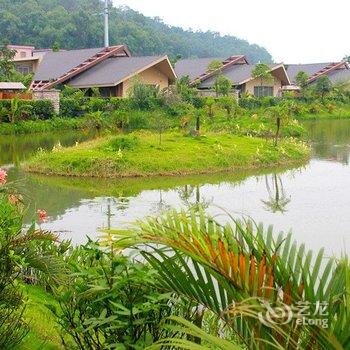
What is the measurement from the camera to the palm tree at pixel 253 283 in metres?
1.91

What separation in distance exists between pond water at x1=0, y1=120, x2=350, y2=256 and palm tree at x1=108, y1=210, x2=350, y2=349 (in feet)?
17.2

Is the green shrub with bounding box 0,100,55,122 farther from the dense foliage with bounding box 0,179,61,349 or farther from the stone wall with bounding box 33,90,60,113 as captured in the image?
the dense foliage with bounding box 0,179,61,349

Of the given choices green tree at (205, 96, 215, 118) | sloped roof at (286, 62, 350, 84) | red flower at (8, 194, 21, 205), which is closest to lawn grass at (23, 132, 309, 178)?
red flower at (8, 194, 21, 205)

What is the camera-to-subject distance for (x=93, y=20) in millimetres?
56375

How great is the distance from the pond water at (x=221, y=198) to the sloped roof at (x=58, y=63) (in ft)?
52.1

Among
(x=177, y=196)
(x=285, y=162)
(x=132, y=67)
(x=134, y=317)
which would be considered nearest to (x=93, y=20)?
(x=132, y=67)

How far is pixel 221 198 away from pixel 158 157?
374 cm

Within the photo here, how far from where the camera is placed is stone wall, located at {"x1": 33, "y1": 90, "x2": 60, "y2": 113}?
25562 mm

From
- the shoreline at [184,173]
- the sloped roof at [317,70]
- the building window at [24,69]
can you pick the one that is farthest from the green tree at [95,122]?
the sloped roof at [317,70]

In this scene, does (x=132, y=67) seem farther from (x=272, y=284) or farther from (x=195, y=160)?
(x=272, y=284)

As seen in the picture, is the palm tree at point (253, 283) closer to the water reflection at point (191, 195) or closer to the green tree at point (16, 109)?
the water reflection at point (191, 195)

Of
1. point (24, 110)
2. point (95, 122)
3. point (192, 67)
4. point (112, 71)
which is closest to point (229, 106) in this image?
point (95, 122)

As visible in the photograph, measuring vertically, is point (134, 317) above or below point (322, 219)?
above

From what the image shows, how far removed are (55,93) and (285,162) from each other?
12501 mm
